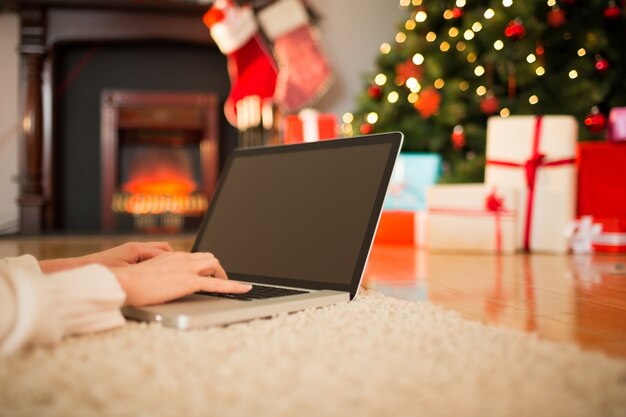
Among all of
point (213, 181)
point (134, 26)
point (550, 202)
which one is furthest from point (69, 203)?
point (550, 202)

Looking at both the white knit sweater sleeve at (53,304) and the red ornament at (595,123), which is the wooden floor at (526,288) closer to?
the white knit sweater sleeve at (53,304)

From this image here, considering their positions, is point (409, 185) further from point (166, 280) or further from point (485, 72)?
point (166, 280)

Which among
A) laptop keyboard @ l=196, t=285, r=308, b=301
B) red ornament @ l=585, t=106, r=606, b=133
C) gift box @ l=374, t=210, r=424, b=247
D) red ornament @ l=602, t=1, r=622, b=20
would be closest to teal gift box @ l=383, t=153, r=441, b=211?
gift box @ l=374, t=210, r=424, b=247

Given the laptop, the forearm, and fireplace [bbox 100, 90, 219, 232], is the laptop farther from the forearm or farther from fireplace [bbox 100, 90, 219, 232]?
fireplace [bbox 100, 90, 219, 232]

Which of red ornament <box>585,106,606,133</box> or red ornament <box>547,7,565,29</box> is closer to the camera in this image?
red ornament <box>585,106,606,133</box>

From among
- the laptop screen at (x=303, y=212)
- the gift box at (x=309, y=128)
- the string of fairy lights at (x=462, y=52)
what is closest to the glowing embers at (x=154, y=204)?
the string of fairy lights at (x=462, y=52)

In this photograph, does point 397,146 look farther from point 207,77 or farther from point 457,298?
point 207,77

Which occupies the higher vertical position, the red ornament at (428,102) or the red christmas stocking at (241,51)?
the red christmas stocking at (241,51)

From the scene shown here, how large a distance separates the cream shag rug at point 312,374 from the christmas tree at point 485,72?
1.86m

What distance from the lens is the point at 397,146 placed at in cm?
84

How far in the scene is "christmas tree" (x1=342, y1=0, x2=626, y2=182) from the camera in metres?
2.38

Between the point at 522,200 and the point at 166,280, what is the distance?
1.56 metres

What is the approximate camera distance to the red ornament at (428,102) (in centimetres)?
257

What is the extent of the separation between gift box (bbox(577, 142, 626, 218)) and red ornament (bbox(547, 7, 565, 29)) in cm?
69
